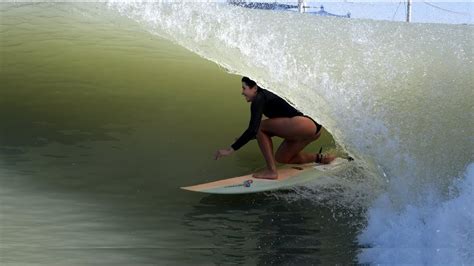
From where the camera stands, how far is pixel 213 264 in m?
4.44

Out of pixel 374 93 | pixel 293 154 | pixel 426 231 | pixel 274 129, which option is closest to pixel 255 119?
pixel 274 129

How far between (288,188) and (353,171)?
66 centimetres

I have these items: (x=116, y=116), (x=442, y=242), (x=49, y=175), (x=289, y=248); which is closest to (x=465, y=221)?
(x=442, y=242)

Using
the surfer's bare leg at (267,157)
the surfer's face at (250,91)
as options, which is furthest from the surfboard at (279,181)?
the surfer's face at (250,91)

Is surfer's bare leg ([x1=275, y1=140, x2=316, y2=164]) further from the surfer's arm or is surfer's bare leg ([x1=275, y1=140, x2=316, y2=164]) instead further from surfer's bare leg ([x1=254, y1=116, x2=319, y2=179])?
the surfer's arm

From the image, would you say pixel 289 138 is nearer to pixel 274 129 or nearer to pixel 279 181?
pixel 274 129

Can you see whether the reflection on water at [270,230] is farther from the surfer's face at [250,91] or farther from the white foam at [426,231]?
the surfer's face at [250,91]

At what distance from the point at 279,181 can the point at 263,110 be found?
0.59 metres

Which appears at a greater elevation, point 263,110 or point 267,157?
point 263,110

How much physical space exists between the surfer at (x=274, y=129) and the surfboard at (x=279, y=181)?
8cm

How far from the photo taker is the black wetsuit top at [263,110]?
5766 mm

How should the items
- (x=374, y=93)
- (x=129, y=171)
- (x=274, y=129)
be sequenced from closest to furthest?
(x=374, y=93) → (x=274, y=129) → (x=129, y=171)

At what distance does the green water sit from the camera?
466cm

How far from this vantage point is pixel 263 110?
5.98 m
